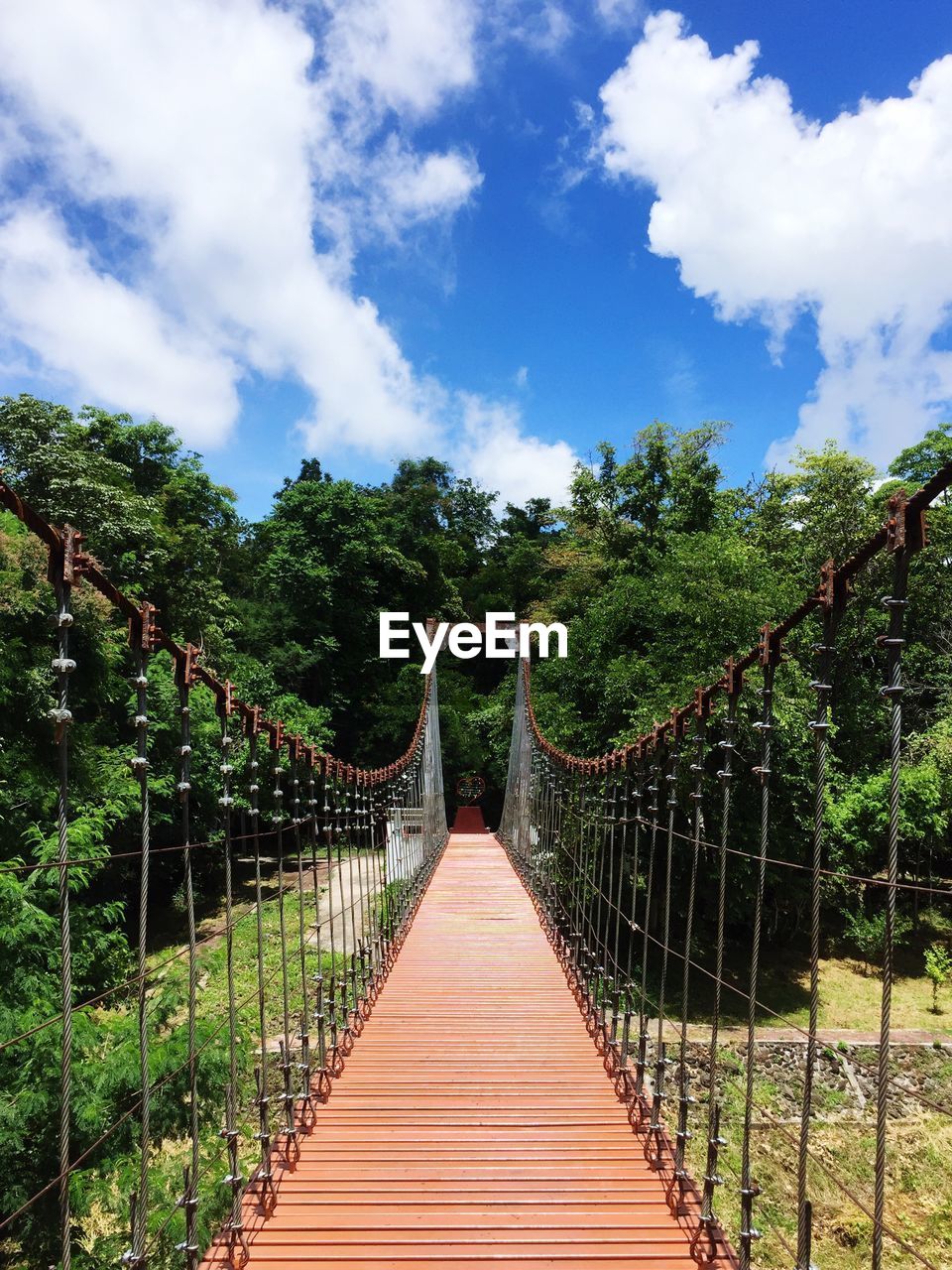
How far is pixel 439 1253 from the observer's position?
1826 millimetres

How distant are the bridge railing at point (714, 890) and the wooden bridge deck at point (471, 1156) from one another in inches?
4.9

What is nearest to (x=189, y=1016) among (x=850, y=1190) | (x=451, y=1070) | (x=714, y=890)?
(x=451, y=1070)

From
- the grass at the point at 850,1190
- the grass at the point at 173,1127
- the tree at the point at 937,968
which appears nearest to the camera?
the grass at the point at 173,1127

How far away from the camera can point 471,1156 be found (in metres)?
2.30

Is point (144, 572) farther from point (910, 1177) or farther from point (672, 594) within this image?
point (910, 1177)

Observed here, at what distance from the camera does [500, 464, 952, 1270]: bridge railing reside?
4.34 feet

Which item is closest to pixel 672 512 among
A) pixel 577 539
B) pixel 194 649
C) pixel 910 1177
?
pixel 577 539

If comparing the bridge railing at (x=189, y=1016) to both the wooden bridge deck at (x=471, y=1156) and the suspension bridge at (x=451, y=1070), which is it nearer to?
the suspension bridge at (x=451, y=1070)

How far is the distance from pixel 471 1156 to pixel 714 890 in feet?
22.7

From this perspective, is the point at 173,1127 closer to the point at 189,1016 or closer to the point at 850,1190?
the point at 189,1016

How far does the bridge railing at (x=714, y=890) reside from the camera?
4.34ft

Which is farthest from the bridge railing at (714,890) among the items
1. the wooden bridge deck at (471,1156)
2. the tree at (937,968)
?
the tree at (937,968)

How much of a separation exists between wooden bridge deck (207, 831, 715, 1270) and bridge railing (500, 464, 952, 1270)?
13 cm

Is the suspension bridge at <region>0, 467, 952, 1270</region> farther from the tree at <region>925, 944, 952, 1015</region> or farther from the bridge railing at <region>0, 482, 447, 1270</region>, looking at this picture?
the tree at <region>925, 944, 952, 1015</region>
